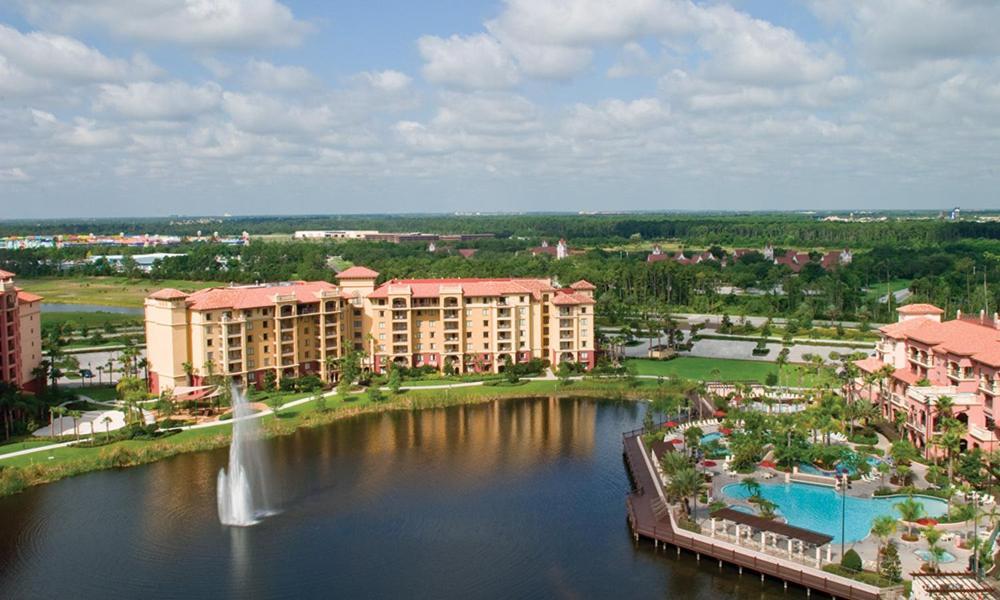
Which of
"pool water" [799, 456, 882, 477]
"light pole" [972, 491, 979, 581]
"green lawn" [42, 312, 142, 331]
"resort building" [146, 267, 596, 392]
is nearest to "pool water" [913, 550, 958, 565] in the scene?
"light pole" [972, 491, 979, 581]

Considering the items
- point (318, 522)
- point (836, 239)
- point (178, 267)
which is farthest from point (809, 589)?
point (836, 239)

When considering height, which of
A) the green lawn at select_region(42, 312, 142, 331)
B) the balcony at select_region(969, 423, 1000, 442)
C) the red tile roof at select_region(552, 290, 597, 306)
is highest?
the red tile roof at select_region(552, 290, 597, 306)

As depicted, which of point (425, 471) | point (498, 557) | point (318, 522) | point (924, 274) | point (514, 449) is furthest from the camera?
point (924, 274)

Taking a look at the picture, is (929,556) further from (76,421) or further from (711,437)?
(76,421)

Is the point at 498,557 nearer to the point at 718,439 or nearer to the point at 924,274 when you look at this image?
the point at 718,439

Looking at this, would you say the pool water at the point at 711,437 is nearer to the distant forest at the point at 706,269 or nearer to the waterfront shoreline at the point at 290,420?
the waterfront shoreline at the point at 290,420

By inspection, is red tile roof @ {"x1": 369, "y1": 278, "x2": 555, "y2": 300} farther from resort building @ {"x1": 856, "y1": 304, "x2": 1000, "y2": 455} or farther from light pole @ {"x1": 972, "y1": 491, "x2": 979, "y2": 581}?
light pole @ {"x1": 972, "y1": 491, "x2": 979, "y2": 581}

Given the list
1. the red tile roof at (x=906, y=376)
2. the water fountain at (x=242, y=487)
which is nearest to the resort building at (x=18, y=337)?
the water fountain at (x=242, y=487)

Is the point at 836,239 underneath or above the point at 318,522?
above
